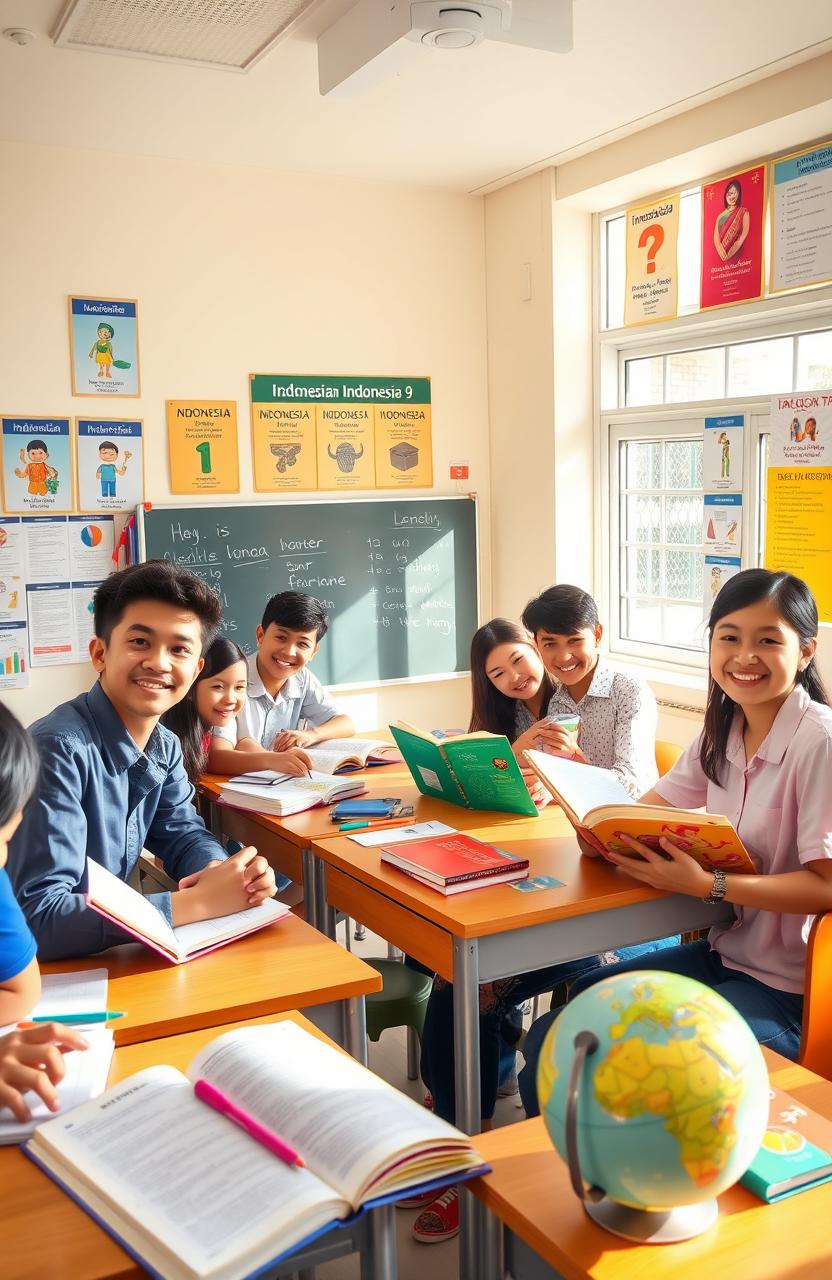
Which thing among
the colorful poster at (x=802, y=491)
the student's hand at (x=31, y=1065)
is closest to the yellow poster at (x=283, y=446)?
the colorful poster at (x=802, y=491)

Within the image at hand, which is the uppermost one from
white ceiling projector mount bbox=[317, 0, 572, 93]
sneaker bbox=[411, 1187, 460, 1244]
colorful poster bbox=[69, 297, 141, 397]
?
white ceiling projector mount bbox=[317, 0, 572, 93]

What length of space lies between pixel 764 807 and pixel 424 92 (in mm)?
2720

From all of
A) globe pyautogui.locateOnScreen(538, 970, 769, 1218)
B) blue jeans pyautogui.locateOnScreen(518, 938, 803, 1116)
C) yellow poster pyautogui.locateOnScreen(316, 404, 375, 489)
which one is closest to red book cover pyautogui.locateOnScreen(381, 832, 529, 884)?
blue jeans pyautogui.locateOnScreen(518, 938, 803, 1116)

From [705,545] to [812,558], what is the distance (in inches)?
23.9

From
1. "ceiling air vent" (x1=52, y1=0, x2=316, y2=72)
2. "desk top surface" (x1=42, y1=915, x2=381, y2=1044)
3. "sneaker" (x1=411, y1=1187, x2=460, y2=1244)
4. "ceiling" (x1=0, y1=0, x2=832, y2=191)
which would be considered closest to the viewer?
"desk top surface" (x1=42, y1=915, x2=381, y2=1044)

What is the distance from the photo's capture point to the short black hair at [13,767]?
4.36 feet

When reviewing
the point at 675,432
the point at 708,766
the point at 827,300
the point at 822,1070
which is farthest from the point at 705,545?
the point at 822,1070

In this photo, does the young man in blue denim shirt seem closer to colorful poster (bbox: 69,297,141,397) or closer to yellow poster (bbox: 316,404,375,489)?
Result: colorful poster (bbox: 69,297,141,397)

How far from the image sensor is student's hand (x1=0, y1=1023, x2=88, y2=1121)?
1.25 metres

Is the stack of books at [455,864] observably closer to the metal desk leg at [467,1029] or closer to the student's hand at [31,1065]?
the metal desk leg at [467,1029]

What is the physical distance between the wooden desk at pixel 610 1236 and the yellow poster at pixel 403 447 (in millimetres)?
3951

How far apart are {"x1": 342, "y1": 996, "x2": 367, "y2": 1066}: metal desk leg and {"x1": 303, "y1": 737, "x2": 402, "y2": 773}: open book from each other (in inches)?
53.0

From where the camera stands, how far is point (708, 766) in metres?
2.30

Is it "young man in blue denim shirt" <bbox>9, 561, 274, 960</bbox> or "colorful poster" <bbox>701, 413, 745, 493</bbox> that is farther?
"colorful poster" <bbox>701, 413, 745, 493</bbox>
